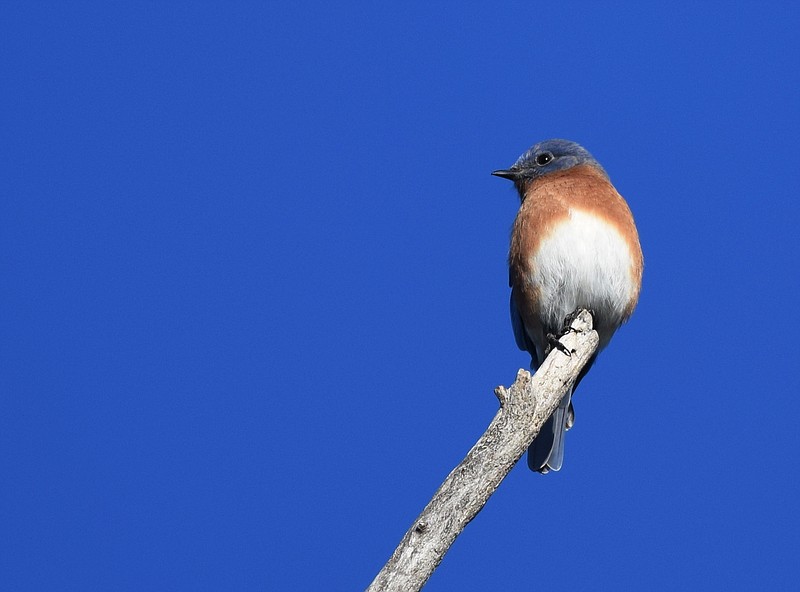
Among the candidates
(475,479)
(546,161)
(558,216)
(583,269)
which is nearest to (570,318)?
(583,269)

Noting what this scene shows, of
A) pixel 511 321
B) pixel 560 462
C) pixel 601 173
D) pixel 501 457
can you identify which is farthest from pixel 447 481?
pixel 601 173

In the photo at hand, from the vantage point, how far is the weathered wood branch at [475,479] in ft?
16.3

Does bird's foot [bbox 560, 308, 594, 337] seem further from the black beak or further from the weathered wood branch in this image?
the black beak

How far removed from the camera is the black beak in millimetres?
8250

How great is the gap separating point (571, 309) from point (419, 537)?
259 cm

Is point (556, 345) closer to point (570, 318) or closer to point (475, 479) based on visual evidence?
point (570, 318)

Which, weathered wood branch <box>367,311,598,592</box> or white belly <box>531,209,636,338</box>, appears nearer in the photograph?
weathered wood branch <box>367,311,598,592</box>

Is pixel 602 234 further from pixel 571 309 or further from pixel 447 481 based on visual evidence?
pixel 447 481

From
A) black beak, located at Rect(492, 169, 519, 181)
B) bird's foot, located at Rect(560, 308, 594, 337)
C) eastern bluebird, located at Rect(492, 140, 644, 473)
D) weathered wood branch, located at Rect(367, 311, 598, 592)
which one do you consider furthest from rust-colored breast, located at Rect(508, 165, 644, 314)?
weathered wood branch, located at Rect(367, 311, 598, 592)

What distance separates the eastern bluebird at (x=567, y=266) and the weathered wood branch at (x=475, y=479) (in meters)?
1.16

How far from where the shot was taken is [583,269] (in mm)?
6945

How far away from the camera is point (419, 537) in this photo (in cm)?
505

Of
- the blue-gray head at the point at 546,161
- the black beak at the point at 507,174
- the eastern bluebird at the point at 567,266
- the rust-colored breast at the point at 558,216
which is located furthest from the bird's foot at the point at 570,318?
the black beak at the point at 507,174

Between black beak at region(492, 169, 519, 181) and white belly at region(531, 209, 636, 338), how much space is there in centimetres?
119
